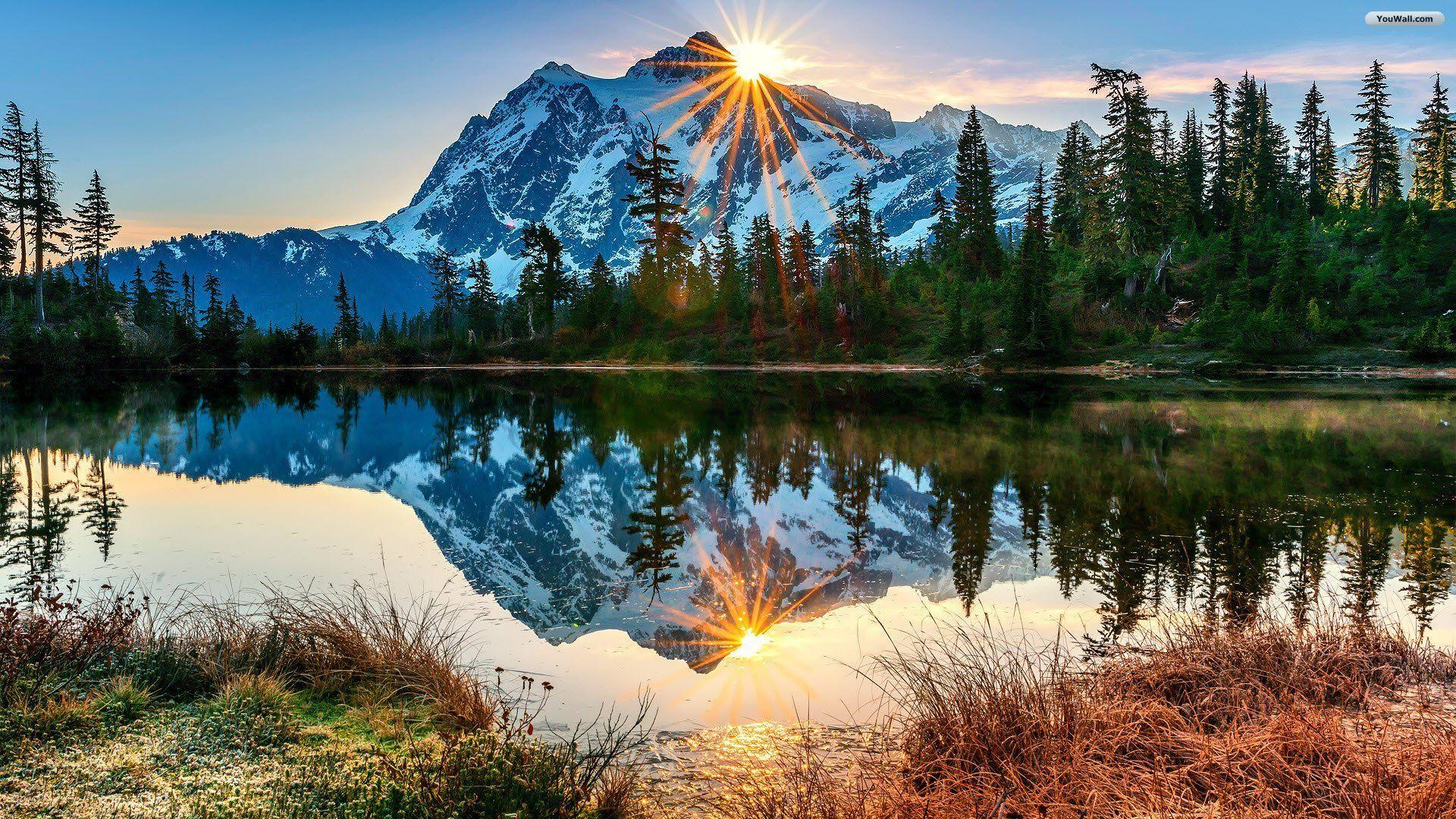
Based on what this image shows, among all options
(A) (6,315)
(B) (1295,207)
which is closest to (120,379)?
(A) (6,315)

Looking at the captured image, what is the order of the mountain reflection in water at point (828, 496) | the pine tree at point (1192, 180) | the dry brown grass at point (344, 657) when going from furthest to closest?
the pine tree at point (1192, 180), the mountain reflection in water at point (828, 496), the dry brown grass at point (344, 657)

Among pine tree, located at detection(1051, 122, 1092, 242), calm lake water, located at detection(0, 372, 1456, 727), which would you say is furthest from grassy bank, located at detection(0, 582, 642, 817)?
pine tree, located at detection(1051, 122, 1092, 242)

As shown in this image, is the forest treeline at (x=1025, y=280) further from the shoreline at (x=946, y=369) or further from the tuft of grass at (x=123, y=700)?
the tuft of grass at (x=123, y=700)

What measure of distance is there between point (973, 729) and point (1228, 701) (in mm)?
2136

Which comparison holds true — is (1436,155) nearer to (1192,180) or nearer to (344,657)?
(1192,180)

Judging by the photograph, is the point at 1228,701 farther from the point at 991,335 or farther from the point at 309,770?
the point at 991,335

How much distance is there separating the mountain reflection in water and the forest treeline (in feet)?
67.3

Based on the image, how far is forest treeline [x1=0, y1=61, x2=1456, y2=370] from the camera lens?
5459cm

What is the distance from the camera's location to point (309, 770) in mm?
5355

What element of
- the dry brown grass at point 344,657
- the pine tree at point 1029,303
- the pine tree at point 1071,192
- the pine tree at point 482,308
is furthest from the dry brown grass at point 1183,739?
the pine tree at point 482,308

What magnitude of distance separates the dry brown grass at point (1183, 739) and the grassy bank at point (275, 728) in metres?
1.64

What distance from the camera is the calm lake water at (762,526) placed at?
9258 mm

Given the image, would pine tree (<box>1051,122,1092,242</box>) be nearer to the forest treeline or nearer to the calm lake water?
the forest treeline

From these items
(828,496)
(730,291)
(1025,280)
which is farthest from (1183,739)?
(730,291)
